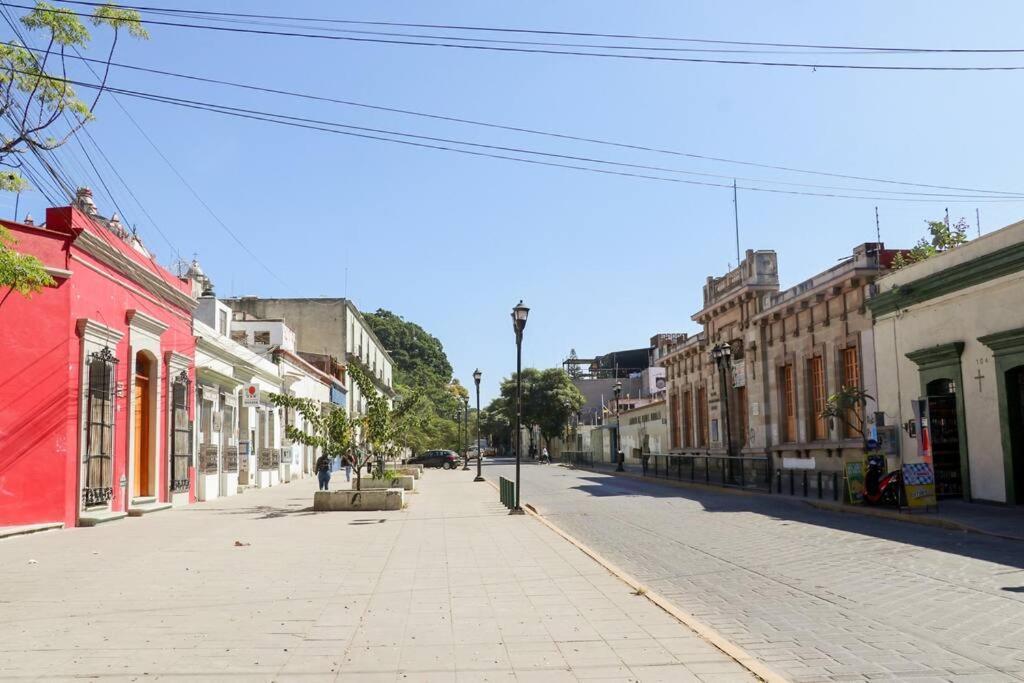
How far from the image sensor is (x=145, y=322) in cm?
1969

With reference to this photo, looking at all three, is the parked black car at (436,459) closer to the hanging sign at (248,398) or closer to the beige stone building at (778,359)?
the beige stone building at (778,359)

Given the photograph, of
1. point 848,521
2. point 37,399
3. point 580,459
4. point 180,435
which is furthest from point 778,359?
point 580,459

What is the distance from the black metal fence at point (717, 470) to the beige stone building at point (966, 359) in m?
4.19

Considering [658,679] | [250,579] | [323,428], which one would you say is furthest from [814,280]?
[658,679]

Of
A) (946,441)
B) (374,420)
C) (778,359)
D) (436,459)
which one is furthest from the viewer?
(436,459)

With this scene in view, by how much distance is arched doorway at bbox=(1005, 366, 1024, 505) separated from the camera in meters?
18.5

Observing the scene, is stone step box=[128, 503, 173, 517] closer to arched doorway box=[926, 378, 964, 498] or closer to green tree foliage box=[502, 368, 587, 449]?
arched doorway box=[926, 378, 964, 498]

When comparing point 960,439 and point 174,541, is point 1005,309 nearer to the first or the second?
point 960,439

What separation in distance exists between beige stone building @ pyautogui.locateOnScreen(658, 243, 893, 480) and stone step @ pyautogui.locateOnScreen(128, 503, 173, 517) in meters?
16.8

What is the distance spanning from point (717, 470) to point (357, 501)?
13.6m

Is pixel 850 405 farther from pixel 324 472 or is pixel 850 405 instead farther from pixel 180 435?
pixel 180 435

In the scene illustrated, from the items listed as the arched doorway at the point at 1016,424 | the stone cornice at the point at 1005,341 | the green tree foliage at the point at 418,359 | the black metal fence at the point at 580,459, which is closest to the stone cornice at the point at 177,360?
the stone cornice at the point at 1005,341

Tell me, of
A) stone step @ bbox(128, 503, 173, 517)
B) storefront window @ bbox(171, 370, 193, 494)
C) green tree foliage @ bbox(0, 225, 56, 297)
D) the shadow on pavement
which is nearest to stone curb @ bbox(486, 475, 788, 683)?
the shadow on pavement

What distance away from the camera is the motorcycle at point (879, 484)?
60.6ft
